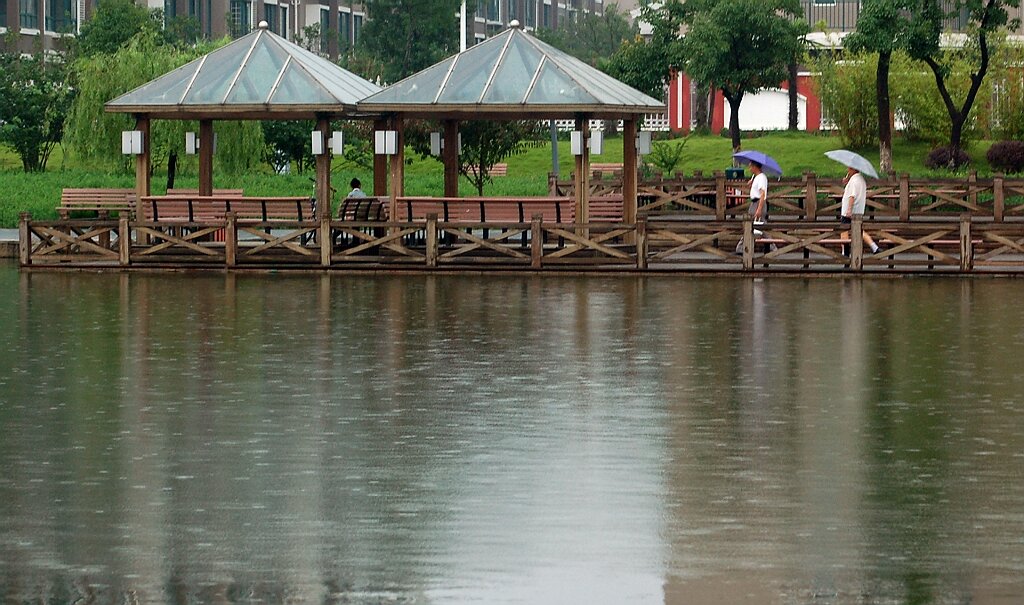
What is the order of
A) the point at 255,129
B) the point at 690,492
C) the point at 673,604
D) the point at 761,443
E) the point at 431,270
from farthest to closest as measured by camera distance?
the point at 255,129 < the point at 431,270 < the point at 761,443 < the point at 690,492 < the point at 673,604

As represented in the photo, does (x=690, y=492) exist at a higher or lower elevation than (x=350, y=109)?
lower

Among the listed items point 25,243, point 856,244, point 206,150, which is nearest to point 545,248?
point 856,244

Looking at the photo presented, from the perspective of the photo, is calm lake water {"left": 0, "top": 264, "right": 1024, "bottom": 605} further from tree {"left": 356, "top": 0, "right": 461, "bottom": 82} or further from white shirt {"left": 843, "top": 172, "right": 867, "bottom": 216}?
tree {"left": 356, "top": 0, "right": 461, "bottom": 82}

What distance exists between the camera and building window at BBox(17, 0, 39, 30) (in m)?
85.4

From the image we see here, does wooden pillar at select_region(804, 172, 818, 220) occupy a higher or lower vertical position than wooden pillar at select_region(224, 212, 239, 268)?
higher

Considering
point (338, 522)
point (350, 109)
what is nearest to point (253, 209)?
point (350, 109)

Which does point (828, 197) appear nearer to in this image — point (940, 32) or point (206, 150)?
point (940, 32)

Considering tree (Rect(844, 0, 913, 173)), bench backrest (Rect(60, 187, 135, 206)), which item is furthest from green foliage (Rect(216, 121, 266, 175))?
tree (Rect(844, 0, 913, 173))

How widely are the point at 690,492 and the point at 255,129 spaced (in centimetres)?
3585

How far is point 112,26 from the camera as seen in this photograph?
76438mm

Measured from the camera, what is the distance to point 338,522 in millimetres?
10062

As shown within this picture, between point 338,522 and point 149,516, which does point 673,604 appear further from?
point 149,516

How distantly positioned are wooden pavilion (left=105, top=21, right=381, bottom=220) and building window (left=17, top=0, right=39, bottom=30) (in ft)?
179

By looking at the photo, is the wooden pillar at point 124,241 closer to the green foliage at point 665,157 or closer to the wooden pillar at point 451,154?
the wooden pillar at point 451,154
